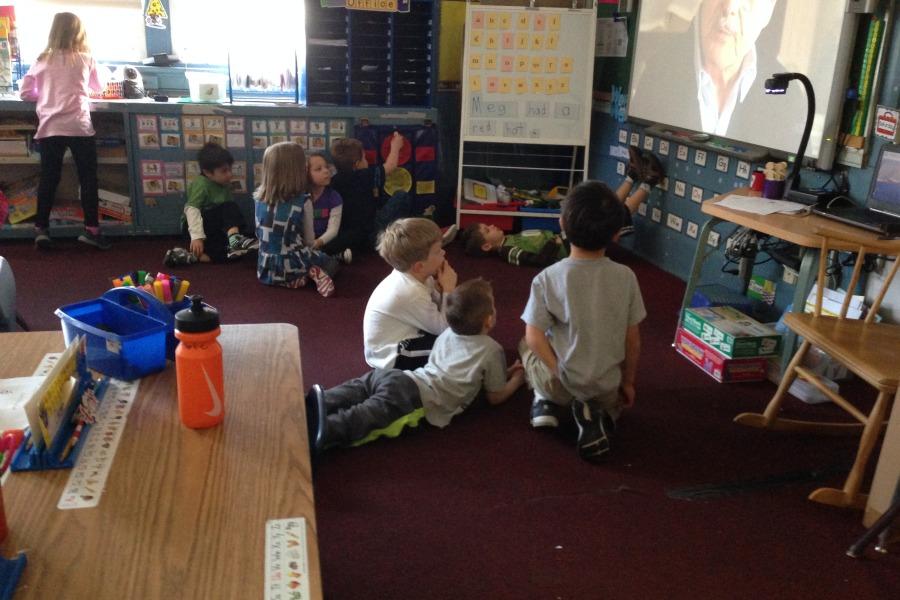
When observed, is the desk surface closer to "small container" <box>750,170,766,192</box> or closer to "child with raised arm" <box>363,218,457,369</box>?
"small container" <box>750,170,766,192</box>

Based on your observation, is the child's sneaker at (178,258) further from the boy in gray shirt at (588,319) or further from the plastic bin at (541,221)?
the boy in gray shirt at (588,319)

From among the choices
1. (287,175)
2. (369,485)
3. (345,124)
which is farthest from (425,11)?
(369,485)

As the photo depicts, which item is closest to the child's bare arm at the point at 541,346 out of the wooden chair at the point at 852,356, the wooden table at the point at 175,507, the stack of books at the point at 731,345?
the wooden chair at the point at 852,356

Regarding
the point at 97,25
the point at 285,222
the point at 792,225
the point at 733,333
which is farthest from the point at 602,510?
the point at 97,25

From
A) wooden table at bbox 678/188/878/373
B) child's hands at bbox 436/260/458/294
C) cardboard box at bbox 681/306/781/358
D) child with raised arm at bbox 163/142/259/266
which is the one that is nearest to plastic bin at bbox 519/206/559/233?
child with raised arm at bbox 163/142/259/266

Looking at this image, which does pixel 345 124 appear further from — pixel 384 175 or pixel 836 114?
pixel 836 114

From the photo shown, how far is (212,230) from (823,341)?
3.20 m

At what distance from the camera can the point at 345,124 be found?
477 cm

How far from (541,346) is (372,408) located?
540 millimetres

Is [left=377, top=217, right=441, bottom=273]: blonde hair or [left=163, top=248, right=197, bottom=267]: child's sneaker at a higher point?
[left=377, top=217, right=441, bottom=273]: blonde hair

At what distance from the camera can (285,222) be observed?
3.77m

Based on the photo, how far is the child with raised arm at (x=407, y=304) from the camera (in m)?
2.59

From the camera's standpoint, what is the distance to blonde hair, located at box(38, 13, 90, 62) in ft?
13.5

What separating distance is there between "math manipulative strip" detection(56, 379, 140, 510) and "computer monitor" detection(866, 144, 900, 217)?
8.22 ft
